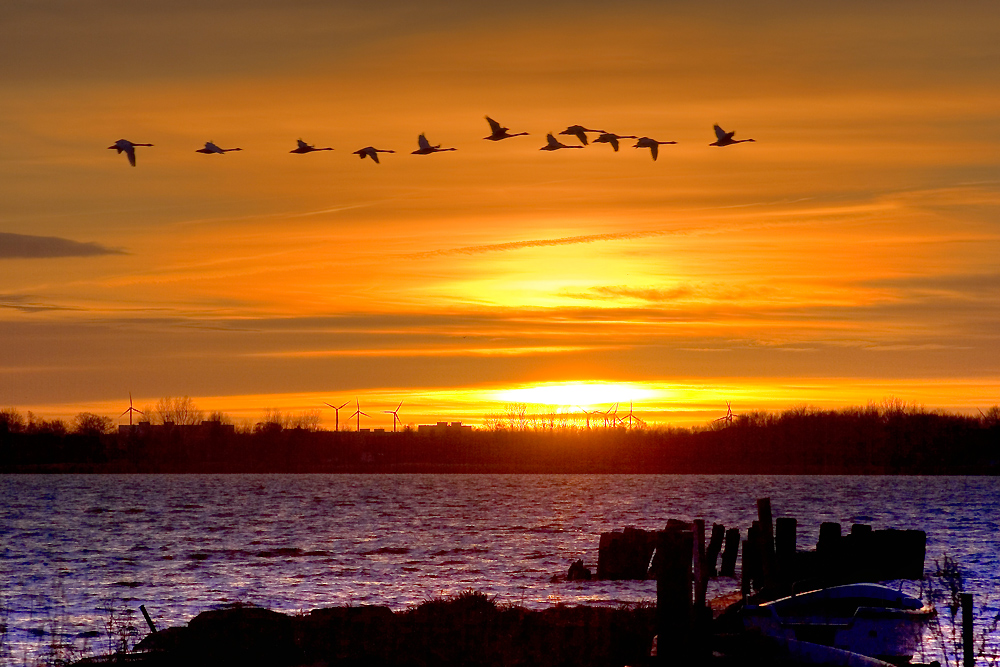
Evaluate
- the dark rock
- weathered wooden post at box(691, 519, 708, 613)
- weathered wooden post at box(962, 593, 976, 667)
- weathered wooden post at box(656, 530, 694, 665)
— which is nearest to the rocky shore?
weathered wooden post at box(691, 519, 708, 613)

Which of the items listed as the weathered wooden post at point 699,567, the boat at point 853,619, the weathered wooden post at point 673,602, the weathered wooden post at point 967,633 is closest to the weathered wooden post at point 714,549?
the weathered wooden post at point 699,567

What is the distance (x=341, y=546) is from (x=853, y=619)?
3947 cm

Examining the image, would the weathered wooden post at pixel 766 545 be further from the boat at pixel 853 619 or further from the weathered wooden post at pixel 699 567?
the boat at pixel 853 619

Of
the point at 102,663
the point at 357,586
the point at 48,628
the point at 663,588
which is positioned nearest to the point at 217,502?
the point at 357,586

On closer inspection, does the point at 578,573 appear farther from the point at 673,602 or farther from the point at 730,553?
the point at 673,602

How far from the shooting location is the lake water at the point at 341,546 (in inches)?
1512

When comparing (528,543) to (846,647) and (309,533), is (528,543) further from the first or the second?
(846,647)

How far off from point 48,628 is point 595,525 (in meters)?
50.3

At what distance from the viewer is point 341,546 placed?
60719mm

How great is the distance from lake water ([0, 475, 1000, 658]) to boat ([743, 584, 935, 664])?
1253 centimetres

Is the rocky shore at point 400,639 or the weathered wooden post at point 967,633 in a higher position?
the weathered wooden post at point 967,633

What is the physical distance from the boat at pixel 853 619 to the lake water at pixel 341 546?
1253cm

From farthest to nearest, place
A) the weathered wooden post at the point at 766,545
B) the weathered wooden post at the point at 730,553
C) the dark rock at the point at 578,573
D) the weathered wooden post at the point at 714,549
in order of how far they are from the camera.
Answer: the weathered wooden post at the point at 730,553, the dark rock at the point at 578,573, the weathered wooden post at the point at 714,549, the weathered wooden post at the point at 766,545

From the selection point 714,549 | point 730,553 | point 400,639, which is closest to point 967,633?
point 400,639
